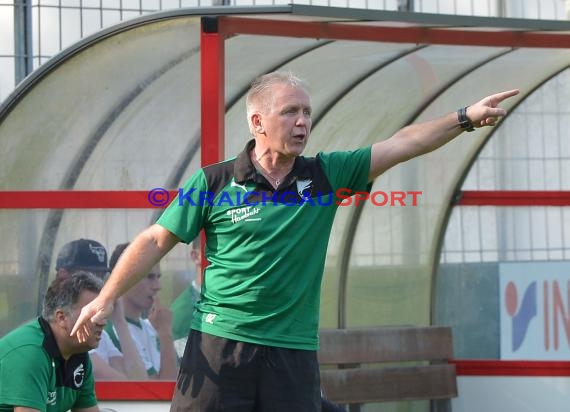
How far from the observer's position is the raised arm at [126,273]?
13.4 ft

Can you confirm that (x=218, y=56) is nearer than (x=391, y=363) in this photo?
Yes

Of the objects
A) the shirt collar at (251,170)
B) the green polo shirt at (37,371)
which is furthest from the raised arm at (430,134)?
the green polo shirt at (37,371)

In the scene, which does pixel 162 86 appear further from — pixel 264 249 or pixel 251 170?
pixel 264 249

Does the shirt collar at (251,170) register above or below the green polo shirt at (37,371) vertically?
above

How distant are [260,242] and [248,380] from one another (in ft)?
1.60

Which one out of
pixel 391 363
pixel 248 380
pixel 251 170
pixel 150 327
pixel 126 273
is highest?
pixel 251 170

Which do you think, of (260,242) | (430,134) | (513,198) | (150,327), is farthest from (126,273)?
(513,198)

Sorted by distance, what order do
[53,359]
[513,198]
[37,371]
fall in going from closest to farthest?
[37,371] → [53,359] → [513,198]

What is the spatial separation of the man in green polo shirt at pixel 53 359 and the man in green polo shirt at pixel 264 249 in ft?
1.31

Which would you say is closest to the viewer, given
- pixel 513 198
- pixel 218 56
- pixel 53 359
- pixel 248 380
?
pixel 248 380

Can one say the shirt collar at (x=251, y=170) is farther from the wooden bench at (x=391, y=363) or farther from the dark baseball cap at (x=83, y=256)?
the wooden bench at (x=391, y=363)

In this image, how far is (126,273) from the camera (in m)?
4.19

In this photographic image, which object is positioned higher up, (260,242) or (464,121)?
(464,121)

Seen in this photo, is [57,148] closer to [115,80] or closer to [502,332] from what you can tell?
[115,80]
